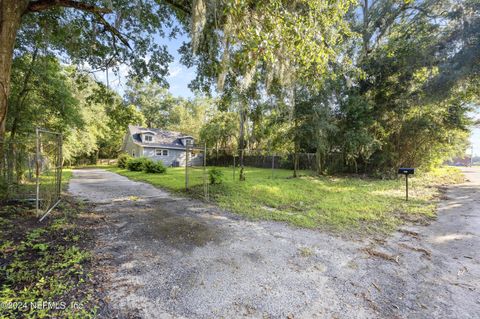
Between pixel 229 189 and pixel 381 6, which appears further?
pixel 381 6

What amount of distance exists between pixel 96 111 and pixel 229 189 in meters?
18.2

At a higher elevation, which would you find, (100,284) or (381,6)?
(381,6)

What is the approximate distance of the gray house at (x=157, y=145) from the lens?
2166 cm

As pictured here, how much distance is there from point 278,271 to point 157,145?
71.5 ft

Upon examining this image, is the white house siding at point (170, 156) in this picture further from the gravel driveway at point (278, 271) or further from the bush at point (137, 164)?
the gravel driveway at point (278, 271)

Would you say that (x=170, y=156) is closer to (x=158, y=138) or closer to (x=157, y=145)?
(x=157, y=145)

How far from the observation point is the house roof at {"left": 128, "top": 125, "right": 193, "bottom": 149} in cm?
2205

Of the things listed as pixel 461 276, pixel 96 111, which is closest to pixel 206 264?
pixel 461 276

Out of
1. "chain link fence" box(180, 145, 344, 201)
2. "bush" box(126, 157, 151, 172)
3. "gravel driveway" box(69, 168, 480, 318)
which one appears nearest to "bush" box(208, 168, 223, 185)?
"chain link fence" box(180, 145, 344, 201)

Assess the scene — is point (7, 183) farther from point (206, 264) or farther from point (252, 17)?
point (252, 17)

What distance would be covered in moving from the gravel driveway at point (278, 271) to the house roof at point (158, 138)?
19057 mm

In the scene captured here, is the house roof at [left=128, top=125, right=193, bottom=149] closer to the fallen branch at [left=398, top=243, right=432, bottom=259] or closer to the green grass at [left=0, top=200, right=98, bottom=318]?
the green grass at [left=0, top=200, right=98, bottom=318]

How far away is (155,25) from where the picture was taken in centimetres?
592

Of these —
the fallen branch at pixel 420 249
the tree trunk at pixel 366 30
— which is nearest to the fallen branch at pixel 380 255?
the fallen branch at pixel 420 249
